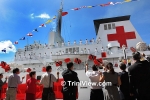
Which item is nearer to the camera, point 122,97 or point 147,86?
point 147,86

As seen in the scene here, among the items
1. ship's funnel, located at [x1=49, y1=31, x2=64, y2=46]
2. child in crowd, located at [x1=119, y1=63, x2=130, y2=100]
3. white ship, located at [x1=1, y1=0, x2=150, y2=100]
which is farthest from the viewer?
ship's funnel, located at [x1=49, y1=31, x2=64, y2=46]

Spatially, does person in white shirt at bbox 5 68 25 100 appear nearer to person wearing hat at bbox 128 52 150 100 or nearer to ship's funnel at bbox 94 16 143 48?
person wearing hat at bbox 128 52 150 100

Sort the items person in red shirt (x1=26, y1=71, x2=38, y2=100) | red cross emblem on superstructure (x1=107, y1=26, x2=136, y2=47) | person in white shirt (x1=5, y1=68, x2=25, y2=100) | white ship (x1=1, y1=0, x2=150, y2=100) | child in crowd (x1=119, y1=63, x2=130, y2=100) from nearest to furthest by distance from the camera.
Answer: child in crowd (x1=119, y1=63, x2=130, y2=100)
person in red shirt (x1=26, y1=71, x2=38, y2=100)
person in white shirt (x1=5, y1=68, x2=25, y2=100)
white ship (x1=1, y1=0, x2=150, y2=100)
red cross emblem on superstructure (x1=107, y1=26, x2=136, y2=47)

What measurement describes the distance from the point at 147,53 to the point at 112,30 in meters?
4.78

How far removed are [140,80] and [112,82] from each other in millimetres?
1031

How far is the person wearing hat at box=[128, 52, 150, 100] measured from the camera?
253cm

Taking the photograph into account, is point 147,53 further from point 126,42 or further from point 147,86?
point 147,86

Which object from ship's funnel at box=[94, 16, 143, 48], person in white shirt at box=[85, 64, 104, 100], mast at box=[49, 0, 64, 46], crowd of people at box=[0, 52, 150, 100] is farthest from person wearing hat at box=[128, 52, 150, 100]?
mast at box=[49, 0, 64, 46]

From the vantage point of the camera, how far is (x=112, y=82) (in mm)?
3570

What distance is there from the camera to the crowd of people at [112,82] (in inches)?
104

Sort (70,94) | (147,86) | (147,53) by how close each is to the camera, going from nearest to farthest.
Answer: (147,86), (70,94), (147,53)

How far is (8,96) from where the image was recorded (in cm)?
506

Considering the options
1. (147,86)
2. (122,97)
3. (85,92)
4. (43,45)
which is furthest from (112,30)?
(147,86)

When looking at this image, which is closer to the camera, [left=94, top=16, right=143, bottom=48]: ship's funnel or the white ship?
the white ship
